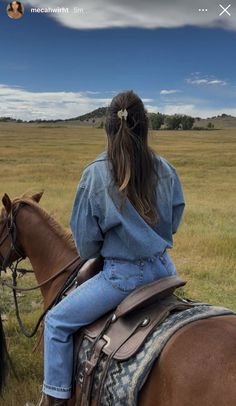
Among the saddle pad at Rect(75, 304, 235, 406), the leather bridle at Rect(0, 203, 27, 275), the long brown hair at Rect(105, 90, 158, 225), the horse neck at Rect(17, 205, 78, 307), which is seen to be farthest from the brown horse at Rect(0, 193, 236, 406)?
the leather bridle at Rect(0, 203, 27, 275)

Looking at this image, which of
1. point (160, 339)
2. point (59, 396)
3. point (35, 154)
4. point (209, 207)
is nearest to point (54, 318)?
point (59, 396)

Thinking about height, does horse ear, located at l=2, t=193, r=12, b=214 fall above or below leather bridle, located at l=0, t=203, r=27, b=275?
above

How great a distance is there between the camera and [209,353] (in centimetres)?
271

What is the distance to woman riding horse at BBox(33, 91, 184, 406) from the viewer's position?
3225mm

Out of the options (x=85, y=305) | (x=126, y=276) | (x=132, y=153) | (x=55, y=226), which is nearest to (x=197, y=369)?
(x=126, y=276)

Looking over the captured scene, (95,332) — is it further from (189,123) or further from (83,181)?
(189,123)

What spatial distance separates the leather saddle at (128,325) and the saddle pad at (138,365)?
34 millimetres

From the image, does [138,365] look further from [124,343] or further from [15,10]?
[15,10]

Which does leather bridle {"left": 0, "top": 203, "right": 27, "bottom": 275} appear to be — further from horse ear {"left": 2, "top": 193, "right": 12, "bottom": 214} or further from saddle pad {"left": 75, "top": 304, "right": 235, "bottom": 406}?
saddle pad {"left": 75, "top": 304, "right": 235, "bottom": 406}

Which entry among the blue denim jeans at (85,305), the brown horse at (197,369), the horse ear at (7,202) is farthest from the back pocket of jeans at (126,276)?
the horse ear at (7,202)

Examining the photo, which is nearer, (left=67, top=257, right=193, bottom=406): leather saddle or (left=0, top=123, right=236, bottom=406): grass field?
(left=67, top=257, right=193, bottom=406): leather saddle

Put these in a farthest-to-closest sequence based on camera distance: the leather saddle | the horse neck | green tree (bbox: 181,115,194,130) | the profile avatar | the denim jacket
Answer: green tree (bbox: 181,115,194,130), the profile avatar, the horse neck, the denim jacket, the leather saddle

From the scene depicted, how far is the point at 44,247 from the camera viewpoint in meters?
4.56

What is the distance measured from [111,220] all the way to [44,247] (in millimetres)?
1541
